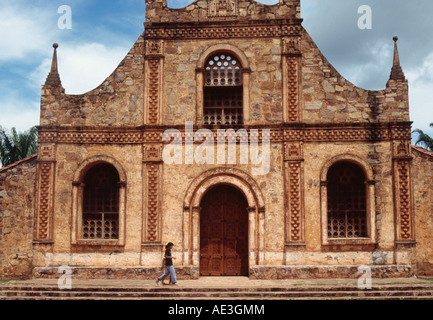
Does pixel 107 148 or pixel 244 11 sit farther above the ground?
pixel 244 11

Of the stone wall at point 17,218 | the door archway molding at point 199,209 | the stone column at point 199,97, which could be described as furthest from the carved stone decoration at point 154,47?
the stone wall at point 17,218

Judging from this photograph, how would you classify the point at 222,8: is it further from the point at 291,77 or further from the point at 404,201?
the point at 404,201

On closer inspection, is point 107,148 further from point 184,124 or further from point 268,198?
point 268,198

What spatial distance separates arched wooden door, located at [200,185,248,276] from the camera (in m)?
16.6

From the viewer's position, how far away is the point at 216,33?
683 inches

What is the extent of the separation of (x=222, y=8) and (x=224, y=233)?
789cm

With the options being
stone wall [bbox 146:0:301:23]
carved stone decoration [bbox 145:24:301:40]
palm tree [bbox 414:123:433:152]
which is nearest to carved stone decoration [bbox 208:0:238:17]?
stone wall [bbox 146:0:301:23]

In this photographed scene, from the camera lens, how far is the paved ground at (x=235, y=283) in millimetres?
14109

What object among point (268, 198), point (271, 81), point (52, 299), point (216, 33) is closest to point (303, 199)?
point (268, 198)

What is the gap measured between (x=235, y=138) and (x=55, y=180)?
6.31 metres

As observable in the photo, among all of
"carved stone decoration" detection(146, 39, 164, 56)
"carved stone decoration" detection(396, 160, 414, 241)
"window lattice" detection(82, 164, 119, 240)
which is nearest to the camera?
"carved stone decoration" detection(396, 160, 414, 241)

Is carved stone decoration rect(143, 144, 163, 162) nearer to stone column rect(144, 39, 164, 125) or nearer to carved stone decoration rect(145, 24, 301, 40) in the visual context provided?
stone column rect(144, 39, 164, 125)

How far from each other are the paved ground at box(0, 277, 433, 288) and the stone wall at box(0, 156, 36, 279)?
1.18 m

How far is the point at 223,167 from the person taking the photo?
54.5 ft
